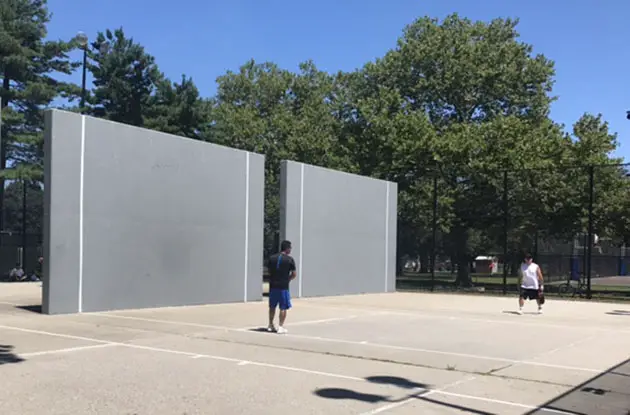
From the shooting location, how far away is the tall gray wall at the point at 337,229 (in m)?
21.7

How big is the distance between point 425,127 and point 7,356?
84.8 feet

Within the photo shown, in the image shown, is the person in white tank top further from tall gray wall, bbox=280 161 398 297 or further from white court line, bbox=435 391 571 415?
white court line, bbox=435 391 571 415

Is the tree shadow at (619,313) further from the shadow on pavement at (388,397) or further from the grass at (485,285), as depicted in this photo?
the shadow on pavement at (388,397)

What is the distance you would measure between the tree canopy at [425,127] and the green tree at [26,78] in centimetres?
8

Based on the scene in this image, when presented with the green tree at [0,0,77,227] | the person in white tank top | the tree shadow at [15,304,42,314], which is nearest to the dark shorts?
the person in white tank top

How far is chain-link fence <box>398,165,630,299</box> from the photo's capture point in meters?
26.6

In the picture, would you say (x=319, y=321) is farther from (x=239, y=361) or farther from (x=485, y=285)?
(x=485, y=285)

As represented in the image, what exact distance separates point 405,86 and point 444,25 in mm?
5514

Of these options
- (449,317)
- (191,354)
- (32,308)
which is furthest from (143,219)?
(449,317)

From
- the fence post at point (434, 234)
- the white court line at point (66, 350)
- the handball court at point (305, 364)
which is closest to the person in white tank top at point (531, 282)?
the handball court at point (305, 364)

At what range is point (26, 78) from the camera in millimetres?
35344

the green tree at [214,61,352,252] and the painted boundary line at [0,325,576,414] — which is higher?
the green tree at [214,61,352,252]

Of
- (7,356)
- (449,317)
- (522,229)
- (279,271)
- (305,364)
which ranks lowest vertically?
(449,317)

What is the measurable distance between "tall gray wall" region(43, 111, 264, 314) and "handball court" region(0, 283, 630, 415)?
1034 millimetres
